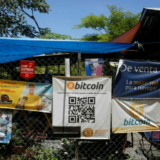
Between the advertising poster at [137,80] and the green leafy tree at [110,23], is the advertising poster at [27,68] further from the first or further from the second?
the green leafy tree at [110,23]

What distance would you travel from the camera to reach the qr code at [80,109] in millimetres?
3621

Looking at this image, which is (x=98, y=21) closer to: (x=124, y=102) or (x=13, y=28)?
(x=13, y=28)

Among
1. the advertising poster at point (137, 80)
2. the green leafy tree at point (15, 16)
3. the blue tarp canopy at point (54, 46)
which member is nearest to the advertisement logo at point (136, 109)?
the advertising poster at point (137, 80)

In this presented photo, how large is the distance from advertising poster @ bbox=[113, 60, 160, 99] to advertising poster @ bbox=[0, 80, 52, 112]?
1.17 metres

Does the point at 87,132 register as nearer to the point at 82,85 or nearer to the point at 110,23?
the point at 82,85

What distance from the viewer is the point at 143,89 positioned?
3.74 m

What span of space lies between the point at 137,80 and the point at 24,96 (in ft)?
6.11

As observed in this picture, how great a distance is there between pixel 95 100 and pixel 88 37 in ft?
87.9

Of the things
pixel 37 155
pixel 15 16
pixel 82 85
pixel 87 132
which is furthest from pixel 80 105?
pixel 15 16

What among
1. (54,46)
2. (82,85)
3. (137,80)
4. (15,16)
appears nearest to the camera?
(82,85)

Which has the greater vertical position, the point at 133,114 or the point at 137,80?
the point at 137,80

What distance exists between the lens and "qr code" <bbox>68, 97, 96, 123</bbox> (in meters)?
3.62

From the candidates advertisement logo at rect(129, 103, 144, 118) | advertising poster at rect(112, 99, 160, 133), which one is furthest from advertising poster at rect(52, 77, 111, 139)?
advertisement logo at rect(129, 103, 144, 118)

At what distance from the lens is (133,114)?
147 inches
